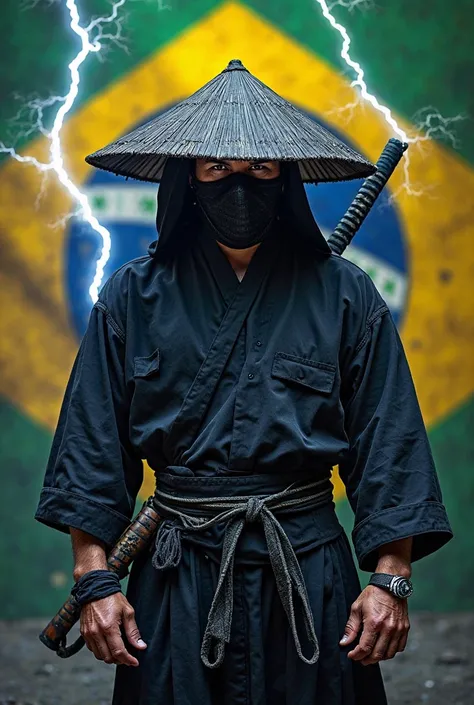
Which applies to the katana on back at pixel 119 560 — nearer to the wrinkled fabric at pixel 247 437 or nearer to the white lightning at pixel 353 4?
the wrinkled fabric at pixel 247 437

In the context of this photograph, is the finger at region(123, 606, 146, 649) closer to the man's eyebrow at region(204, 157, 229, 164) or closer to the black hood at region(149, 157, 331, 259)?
the black hood at region(149, 157, 331, 259)

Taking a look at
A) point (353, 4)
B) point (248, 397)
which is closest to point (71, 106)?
point (353, 4)

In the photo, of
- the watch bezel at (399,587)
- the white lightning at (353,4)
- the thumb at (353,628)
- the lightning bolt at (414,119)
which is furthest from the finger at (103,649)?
the white lightning at (353,4)

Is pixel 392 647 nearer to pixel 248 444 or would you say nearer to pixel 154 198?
pixel 248 444

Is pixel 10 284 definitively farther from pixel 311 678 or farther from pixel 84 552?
pixel 311 678

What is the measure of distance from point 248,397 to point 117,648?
0.63 m

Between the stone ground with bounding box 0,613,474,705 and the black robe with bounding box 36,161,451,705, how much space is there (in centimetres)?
179

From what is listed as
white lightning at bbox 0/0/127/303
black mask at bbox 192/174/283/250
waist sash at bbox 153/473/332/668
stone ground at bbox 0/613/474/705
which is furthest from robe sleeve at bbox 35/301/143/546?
white lightning at bbox 0/0/127/303

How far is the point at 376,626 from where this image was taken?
2.30 m

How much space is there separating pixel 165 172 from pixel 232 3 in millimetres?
2352

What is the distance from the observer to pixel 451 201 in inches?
188

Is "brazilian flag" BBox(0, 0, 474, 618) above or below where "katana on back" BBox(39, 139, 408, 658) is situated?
above

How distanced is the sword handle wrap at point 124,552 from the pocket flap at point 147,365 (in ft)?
1.09

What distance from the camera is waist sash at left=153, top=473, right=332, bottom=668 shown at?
2.31m
